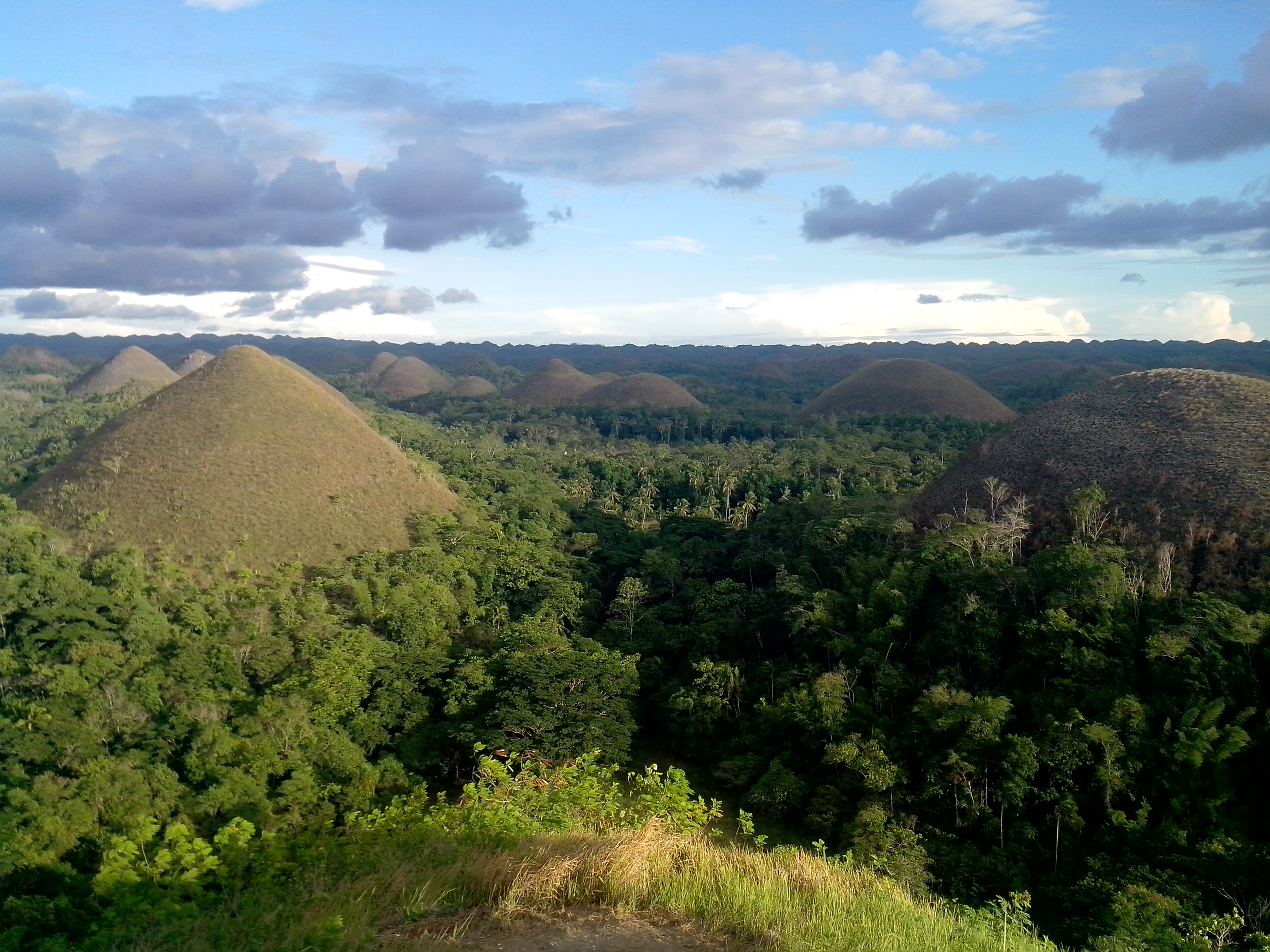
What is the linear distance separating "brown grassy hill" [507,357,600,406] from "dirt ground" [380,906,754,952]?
265ft

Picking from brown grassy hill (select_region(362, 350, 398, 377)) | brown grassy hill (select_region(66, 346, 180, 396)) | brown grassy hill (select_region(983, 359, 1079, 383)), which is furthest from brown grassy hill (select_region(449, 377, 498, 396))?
brown grassy hill (select_region(983, 359, 1079, 383))

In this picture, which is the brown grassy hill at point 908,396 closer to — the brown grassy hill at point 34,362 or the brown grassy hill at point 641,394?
the brown grassy hill at point 641,394

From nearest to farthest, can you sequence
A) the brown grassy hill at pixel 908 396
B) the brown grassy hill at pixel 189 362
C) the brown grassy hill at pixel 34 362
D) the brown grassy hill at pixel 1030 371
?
the brown grassy hill at pixel 908 396 < the brown grassy hill at pixel 189 362 < the brown grassy hill at pixel 1030 371 < the brown grassy hill at pixel 34 362

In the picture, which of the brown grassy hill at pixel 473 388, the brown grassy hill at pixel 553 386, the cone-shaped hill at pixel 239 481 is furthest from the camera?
the brown grassy hill at pixel 473 388

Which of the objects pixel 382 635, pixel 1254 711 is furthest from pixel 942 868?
pixel 382 635

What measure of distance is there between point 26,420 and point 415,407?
3875 cm

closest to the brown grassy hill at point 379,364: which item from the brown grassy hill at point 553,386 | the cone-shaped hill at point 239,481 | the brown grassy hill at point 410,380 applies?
the brown grassy hill at point 410,380

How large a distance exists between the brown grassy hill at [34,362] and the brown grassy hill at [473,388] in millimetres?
46137

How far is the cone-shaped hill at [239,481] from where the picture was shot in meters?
24.9

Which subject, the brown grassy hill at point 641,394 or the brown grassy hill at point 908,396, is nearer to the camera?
the brown grassy hill at point 908,396

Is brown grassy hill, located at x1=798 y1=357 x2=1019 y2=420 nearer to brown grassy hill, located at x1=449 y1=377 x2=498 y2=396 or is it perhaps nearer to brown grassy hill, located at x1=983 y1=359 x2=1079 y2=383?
brown grassy hill, located at x1=983 y1=359 x2=1079 y2=383

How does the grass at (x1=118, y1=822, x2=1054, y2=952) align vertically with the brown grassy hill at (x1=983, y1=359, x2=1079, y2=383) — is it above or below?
below

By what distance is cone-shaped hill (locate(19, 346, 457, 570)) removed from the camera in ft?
81.6

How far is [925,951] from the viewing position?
199 inches
